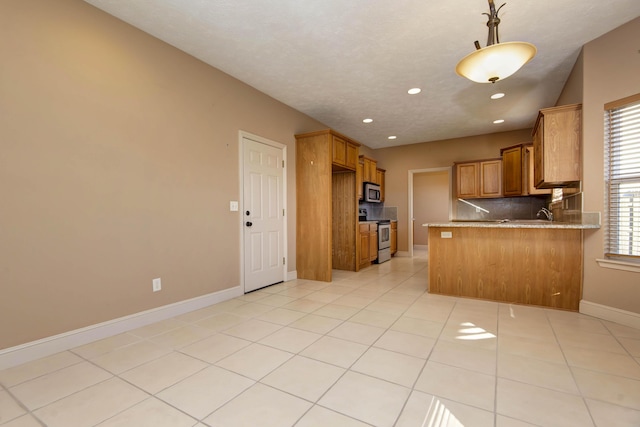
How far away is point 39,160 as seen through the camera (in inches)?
82.3

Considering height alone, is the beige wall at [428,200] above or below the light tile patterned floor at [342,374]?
above

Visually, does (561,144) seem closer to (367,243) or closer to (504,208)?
(504,208)

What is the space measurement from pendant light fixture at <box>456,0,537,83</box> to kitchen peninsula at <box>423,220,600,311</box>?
6.10 feet

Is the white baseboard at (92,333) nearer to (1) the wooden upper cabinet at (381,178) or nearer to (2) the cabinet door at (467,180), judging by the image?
(1) the wooden upper cabinet at (381,178)

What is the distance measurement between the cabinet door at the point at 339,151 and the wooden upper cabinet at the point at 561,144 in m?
2.66

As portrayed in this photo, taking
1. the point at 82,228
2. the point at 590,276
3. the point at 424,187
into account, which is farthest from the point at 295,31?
the point at 424,187

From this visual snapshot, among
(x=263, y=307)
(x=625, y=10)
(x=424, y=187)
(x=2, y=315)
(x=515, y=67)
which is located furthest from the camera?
(x=424, y=187)

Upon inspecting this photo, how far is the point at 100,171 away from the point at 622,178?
15.8ft

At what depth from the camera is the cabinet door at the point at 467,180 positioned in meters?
5.96

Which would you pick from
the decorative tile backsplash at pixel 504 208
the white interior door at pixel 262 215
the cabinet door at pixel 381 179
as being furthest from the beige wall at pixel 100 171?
the decorative tile backsplash at pixel 504 208

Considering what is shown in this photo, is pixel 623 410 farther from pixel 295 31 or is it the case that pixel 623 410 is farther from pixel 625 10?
pixel 295 31

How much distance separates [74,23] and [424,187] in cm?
829

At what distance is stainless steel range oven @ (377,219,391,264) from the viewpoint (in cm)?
614

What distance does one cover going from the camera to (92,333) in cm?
234
